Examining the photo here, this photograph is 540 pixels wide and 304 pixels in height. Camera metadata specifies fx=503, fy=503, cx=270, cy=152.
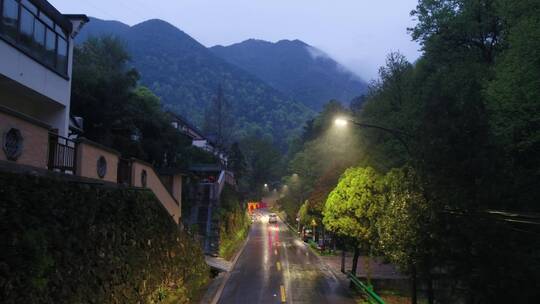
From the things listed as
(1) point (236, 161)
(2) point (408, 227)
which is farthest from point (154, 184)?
(1) point (236, 161)

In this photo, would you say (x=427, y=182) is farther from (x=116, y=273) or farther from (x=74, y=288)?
(x=74, y=288)

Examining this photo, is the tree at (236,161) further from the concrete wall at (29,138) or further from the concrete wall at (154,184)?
the concrete wall at (29,138)

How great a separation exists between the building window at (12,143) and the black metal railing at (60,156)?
7.73 feet

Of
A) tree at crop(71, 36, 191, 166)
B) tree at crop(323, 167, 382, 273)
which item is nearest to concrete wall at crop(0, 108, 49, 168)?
tree at crop(323, 167, 382, 273)

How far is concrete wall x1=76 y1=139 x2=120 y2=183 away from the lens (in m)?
13.5

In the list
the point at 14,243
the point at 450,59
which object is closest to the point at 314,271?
the point at 450,59

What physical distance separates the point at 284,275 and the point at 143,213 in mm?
16056

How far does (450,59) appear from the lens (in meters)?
31.1

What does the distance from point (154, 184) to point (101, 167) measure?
752 cm

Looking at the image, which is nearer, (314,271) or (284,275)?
(284,275)

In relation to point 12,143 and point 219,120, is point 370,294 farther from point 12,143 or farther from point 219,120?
point 219,120

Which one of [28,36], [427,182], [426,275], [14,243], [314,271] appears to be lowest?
[314,271]

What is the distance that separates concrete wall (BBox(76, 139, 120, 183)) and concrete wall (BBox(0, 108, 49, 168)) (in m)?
2.19

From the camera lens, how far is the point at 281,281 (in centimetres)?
2775
